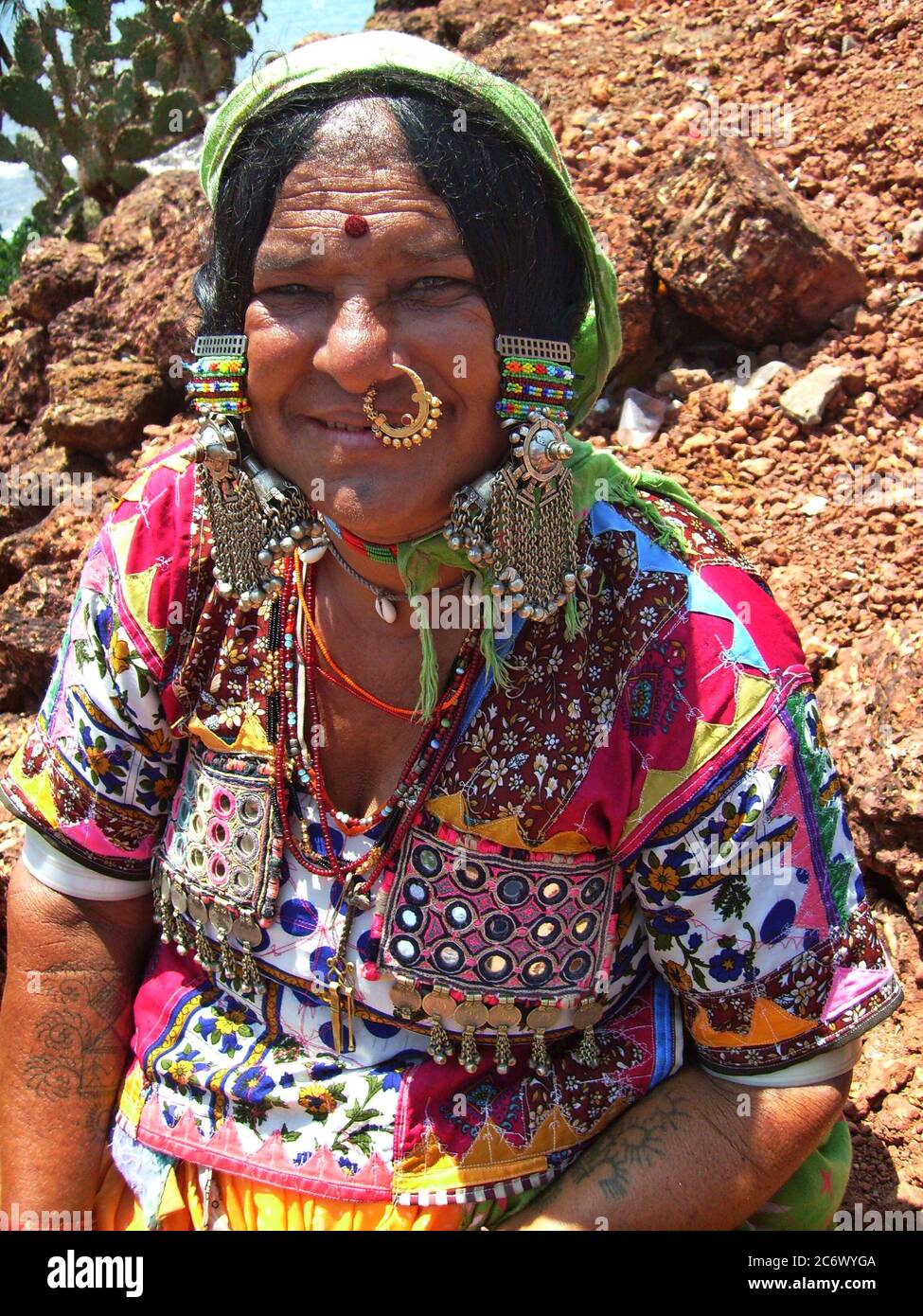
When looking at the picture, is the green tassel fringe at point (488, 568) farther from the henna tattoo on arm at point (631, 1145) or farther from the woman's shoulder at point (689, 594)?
the henna tattoo on arm at point (631, 1145)

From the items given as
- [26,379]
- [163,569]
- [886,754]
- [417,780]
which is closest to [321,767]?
[417,780]

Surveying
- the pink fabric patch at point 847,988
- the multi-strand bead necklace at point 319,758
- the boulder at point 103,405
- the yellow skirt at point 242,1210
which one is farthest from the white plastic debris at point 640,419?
the yellow skirt at point 242,1210

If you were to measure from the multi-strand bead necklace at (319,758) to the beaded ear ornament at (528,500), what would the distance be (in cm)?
20

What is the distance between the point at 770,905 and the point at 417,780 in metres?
0.54

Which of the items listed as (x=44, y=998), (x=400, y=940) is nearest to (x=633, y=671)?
(x=400, y=940)

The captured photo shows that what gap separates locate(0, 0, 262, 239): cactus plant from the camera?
905 centimetres

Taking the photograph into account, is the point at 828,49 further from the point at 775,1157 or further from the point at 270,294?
the point at 775,1157

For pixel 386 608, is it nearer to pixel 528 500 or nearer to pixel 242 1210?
pixel 528 500

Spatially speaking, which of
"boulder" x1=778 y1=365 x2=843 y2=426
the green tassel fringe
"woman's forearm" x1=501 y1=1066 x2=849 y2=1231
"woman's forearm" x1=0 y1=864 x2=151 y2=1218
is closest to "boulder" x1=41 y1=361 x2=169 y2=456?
"boulder" x1=778 y1=365 x2=843 y2=426

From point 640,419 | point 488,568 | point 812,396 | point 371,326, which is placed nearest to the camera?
point 371,326

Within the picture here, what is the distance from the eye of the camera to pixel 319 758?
1973mm

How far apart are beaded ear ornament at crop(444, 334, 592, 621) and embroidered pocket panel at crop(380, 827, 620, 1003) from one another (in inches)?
15.9

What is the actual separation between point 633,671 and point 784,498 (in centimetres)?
172

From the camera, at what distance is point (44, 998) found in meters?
2.18
